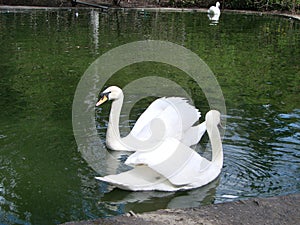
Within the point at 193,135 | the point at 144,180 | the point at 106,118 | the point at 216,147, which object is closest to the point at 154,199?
the point at 144,180

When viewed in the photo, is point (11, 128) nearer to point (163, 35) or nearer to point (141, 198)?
point (141, 198)

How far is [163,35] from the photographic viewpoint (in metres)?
16.5

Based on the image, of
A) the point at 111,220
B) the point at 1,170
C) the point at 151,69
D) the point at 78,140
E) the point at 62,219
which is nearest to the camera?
the point at 111,220

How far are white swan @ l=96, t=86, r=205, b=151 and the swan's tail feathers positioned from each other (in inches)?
30.1

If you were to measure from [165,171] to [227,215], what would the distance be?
909 millimetres

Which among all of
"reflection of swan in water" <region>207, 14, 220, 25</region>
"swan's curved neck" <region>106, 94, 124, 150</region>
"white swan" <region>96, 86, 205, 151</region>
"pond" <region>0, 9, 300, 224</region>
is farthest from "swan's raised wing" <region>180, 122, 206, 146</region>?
"reflection of swan in water" <region>207, 14, 220, 25</region>

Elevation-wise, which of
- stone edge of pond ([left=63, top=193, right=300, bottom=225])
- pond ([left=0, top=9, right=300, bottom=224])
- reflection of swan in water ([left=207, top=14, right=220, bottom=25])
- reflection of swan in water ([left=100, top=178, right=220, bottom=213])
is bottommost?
reflection of swan in water ([left=100, top=178, right=220, bottom=213])

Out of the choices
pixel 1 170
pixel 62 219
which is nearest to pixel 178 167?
pixel 62 219

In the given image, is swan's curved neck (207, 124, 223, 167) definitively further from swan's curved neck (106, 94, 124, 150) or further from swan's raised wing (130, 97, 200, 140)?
swan's curved neck (106, 94, 124, 150)

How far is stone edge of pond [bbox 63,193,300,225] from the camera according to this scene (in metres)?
3.77

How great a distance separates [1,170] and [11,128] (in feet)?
4.16

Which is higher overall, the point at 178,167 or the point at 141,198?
the point at 178,167

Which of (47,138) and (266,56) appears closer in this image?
(47,138)

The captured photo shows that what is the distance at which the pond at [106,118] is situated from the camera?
188 inches
